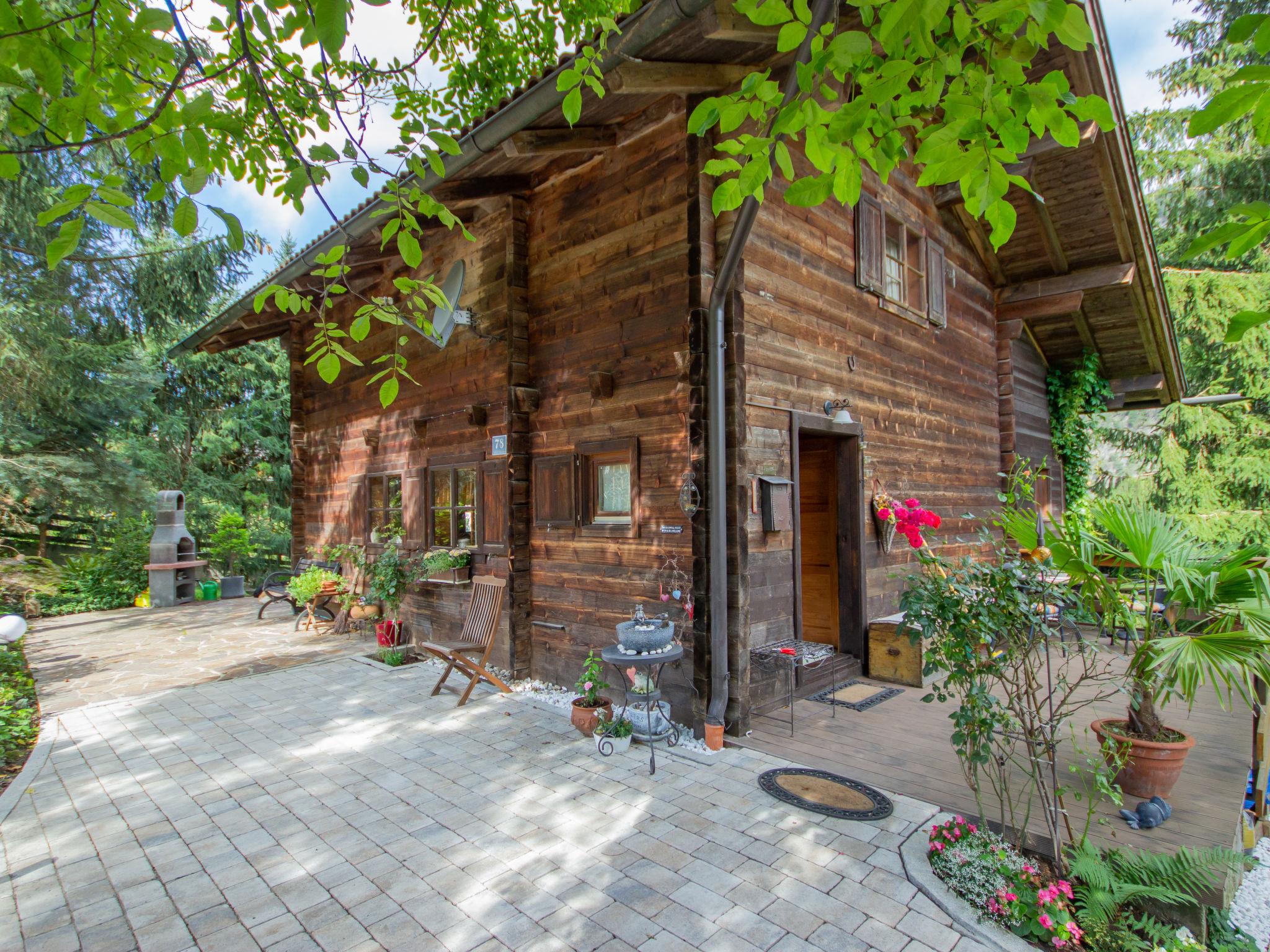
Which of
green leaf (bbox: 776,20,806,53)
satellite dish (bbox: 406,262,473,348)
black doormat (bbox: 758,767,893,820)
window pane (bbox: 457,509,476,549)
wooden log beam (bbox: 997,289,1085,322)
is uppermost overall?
wooden log beam (bbox: 997,289,1085,322)

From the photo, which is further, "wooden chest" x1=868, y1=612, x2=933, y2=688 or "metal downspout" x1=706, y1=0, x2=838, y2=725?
"wooden chest" x1=868, y1=612, x2=933, y2=688

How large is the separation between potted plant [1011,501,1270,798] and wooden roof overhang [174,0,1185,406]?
3494 mm

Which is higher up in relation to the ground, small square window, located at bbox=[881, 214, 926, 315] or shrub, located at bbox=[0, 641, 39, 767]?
small square window, located at bbox=[881, 214, 926, 315]

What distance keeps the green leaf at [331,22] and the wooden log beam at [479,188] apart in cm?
429

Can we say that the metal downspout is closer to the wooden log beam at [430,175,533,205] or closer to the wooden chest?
the wooden chest

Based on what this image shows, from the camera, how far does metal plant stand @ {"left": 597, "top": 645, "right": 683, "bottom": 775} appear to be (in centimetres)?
424

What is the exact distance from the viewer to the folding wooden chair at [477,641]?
18.3 ft

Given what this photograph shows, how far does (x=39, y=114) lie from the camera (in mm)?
2002

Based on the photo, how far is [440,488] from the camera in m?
7.36

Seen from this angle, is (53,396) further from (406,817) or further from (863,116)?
(863,116)

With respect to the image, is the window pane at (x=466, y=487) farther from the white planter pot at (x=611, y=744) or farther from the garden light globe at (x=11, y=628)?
the garden light globe at (x=11, y=628)

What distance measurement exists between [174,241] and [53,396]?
4966 millimetres

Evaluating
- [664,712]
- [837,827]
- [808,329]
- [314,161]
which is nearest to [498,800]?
[664,712]

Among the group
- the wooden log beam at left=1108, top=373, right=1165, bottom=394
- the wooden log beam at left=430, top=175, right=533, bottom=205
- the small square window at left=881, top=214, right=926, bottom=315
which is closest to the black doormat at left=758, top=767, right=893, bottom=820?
the small square window at left=881, top=214, right=926, bottom=315
